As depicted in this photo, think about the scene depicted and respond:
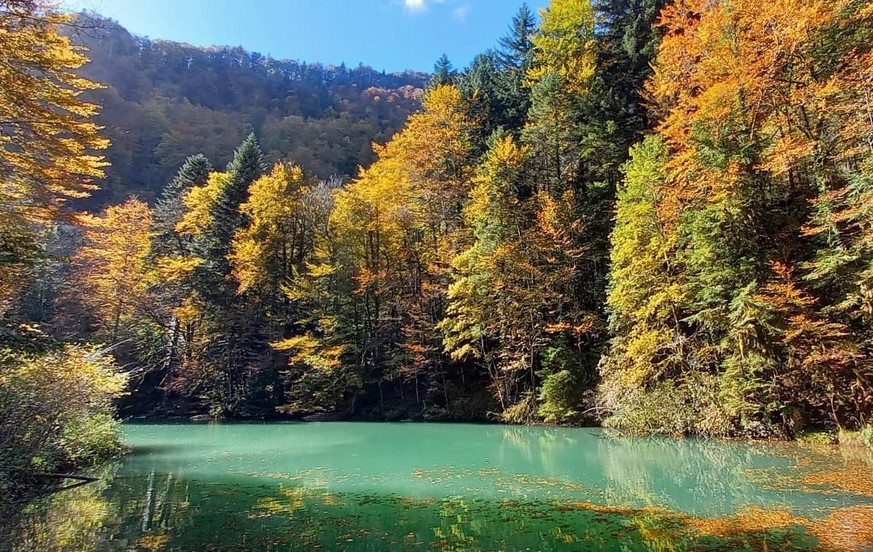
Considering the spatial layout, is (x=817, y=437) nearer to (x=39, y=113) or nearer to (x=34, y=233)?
(x=34, y=233)

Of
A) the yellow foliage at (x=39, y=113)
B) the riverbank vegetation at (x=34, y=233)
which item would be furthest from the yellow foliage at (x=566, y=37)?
the riverbank vegetation at (x=34, y=233)

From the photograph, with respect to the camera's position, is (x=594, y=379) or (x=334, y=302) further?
(x=334, y=302)

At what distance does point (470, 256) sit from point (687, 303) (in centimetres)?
929

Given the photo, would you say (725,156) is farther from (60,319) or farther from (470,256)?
(60,319)

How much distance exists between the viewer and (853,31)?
14.5 metres

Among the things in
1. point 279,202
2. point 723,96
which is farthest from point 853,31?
point 279,202

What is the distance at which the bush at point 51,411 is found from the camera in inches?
377

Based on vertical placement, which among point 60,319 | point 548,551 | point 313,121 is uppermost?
point 313,121

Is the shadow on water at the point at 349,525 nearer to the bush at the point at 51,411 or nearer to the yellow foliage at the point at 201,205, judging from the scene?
the bush at the point at 51,411

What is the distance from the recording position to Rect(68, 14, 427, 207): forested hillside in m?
49.0

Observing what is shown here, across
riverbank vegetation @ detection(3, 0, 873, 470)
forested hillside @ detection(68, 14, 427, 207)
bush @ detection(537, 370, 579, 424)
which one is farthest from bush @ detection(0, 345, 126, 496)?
forested hillside @ detection(68, 14, 427, 207)

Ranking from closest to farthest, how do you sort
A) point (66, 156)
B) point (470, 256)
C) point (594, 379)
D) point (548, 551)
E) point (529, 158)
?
point (548, 551)
point (66, 156)
point (594, 379)
point (470, 256)
point (529, 158)

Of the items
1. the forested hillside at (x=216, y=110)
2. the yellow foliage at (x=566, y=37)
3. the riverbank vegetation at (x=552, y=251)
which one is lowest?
the riverbank vegetation at (x=552, y=251)

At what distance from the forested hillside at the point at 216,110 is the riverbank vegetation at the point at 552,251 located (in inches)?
686
